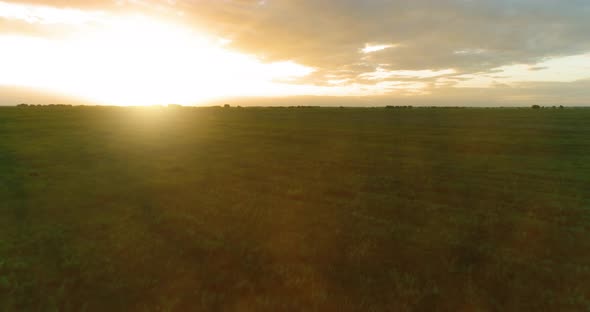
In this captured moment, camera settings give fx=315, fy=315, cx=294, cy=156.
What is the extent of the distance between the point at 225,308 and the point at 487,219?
930 centimetres

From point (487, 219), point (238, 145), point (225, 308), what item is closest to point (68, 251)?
point (225, 308)

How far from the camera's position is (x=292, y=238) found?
356 inches

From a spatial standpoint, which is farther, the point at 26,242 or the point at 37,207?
the point at 37,207

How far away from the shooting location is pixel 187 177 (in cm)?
1695

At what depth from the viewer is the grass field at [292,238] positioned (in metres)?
6.21

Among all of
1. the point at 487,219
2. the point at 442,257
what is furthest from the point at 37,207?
the point at 487,219

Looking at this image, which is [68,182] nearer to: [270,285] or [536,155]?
[270,285]

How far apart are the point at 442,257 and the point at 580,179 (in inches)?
578

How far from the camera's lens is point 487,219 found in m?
10.8

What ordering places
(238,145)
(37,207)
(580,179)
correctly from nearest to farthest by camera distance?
1. (37,207)
2. (580,179)
3. (238,145)

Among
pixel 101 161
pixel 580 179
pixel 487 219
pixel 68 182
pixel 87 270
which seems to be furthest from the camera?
pixel 101 161

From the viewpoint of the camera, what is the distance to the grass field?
6.21 metres

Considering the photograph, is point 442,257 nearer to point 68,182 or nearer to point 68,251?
point 68,251

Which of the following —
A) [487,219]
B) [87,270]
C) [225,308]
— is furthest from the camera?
[487,219]
